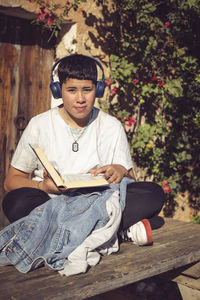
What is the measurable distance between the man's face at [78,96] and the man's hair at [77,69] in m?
0.03

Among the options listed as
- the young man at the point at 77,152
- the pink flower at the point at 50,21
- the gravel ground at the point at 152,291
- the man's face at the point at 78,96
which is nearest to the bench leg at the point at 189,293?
the young man at the point at 77,152

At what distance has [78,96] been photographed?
7.68ft

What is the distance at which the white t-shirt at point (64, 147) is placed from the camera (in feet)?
7.93

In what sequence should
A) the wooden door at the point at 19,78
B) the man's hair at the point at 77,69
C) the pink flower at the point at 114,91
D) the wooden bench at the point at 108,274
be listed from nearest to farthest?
1. the wooden bench at the point at 108,274
2. the man's hair at the point at 77,69
3. the wooden door at the point at 19,78
4. the pink flower at the point at 114,91

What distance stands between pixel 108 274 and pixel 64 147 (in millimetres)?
950

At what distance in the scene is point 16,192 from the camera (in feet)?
7.44

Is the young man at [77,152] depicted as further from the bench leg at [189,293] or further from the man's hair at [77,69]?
the bench leg at [189,293]


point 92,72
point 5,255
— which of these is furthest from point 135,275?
point 92,72

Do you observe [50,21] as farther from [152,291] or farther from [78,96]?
[152,291]

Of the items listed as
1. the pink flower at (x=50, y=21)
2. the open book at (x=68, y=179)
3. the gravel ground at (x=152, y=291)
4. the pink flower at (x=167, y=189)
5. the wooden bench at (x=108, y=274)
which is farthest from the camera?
the pink flower at (x=167, y=189)

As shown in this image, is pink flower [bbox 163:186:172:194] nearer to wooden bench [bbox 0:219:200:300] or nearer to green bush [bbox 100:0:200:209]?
green bush [bbox 100:0:200:209]

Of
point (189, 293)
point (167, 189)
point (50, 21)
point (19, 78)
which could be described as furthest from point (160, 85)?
point (189, 293)

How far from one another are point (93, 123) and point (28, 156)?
508 millimetres

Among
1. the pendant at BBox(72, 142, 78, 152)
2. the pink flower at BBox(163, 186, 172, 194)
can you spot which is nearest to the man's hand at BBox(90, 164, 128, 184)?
the pendant at BBox(72, 142, 78, 152)
